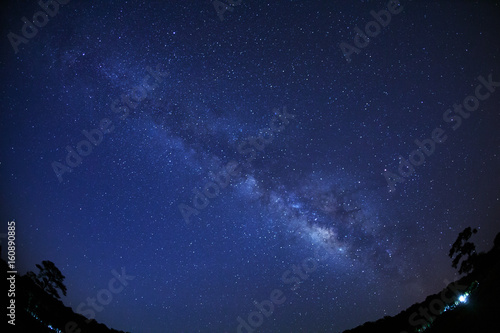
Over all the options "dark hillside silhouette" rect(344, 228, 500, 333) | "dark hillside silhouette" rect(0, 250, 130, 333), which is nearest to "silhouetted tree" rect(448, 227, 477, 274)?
"dark hillside silhouette" rect(344, 228, 500, 333)

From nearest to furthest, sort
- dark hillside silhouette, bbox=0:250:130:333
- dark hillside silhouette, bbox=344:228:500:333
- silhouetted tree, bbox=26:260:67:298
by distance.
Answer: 1. dark hillside silhouette, bbox=344:228:500:333
2. dark hillside silhouette, bbox=0:250:130:333
3. silhouetted tree, bbox=26:260:67:298

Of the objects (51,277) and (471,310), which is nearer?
(471,310)

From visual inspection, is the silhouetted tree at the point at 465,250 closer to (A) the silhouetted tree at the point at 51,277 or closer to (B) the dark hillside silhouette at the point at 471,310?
(B) the dark hillside silhouette at the point at 471,310

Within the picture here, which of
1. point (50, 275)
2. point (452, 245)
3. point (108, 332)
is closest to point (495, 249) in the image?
point (452, 245)

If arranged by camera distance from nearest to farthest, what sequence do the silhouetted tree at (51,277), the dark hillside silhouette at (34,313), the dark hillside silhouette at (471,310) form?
1. the dark hillside silhouette at (471,310)
2. the dark hillside silhouette at (34,313)
3. the silhouetted tree at (51,277)

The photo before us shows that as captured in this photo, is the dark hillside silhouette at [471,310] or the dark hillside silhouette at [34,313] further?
the dark hillside silhouette at [34,313]

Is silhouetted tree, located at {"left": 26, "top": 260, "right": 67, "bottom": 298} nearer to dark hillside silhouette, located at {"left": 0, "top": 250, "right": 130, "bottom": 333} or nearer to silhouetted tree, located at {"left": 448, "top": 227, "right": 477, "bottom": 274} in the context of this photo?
dark hillside silhouette, located at {"left": 0, "top": 250, "right": 130, "bottom": 333}

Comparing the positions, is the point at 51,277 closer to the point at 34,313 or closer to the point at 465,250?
the point at 34,313

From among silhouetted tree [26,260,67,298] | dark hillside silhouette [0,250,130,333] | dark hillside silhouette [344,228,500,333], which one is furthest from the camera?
silhouetted tree [26,260,67,298]

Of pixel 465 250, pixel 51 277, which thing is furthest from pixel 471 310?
pixel 51 277

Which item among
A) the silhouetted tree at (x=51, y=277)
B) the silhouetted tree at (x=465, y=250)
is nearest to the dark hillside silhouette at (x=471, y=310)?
the silhouetted tree at (x=465, y=250)

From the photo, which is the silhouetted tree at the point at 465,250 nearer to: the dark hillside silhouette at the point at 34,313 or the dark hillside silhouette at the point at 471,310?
the dark hillside silhouette at the point at 471,310

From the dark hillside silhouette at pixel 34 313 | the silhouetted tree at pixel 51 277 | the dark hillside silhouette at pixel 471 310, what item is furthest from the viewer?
the silhouetted tree at pixel 51 277

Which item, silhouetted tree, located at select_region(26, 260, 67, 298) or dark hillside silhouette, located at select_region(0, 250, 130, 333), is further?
silhouetted tree, located at select_region(26, 260, 67, 298)
